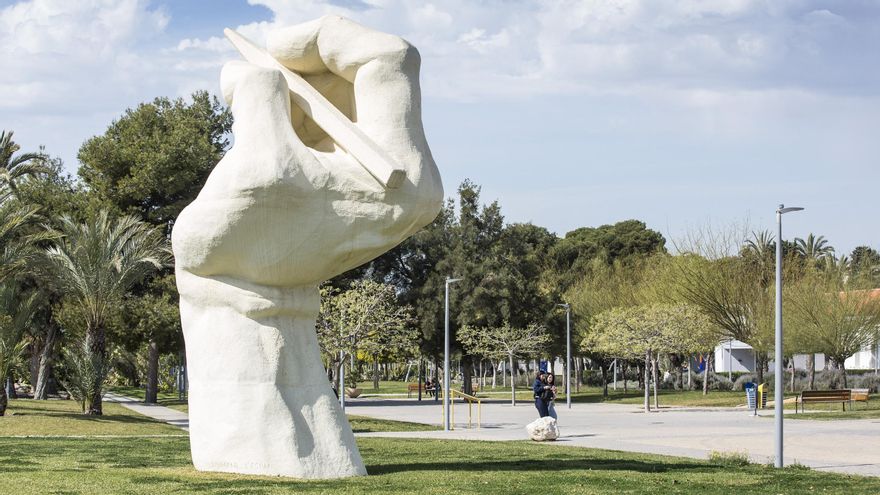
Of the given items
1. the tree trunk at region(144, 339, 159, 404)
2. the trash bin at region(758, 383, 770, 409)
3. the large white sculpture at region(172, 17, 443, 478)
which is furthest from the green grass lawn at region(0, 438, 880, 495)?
the tree trunk at region(144, 339, 159, 404)

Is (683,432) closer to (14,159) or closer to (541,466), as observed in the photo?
(541,466)

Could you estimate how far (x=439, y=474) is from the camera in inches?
564

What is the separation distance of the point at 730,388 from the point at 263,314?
53.3m

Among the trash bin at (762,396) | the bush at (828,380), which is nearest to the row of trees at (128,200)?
the trash bin at (762,396)

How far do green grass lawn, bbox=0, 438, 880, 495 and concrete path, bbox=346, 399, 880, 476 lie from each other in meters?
2.75

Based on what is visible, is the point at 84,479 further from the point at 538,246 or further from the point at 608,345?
the point at 538,246

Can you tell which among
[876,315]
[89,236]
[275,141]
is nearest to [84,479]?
[275,141]

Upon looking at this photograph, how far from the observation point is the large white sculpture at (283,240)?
12898 millimetres

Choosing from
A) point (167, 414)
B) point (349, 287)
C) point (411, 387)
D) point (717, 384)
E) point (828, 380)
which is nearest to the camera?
point (167, 414)

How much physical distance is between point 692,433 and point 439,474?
16.0 meters

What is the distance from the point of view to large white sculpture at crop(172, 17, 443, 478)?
12.9 metres

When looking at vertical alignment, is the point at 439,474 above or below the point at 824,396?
above

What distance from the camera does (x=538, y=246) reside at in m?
77.1

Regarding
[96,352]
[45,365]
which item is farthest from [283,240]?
[45,365]
